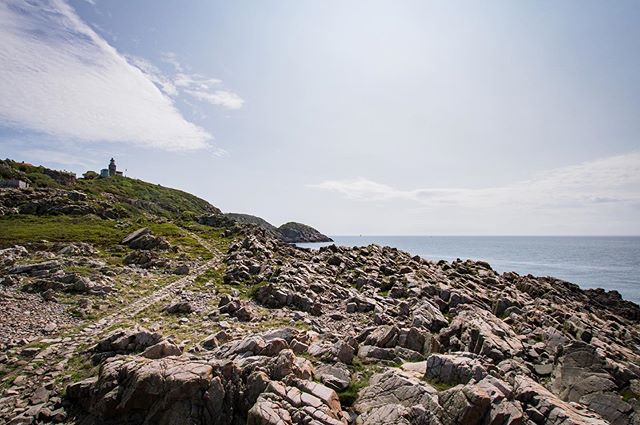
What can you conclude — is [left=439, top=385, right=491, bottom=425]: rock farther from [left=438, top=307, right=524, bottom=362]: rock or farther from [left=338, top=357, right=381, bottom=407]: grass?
[left=438, top=307, right=524, bottom=362]: rock

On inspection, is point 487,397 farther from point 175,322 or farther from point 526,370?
point 175,322

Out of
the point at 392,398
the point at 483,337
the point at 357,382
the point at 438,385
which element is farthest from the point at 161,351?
the point at 483,337

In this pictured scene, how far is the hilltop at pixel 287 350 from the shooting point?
14.2m

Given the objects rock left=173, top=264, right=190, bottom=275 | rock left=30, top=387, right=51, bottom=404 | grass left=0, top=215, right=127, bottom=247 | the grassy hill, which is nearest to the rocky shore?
rock left=30, top=387, right=51, bottom=404

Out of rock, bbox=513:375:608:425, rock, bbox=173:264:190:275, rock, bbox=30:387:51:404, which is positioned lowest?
rock, bbox=30:387:51:404

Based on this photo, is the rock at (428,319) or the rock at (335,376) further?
the rock at (428,319)

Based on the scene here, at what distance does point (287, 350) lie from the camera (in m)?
17.3

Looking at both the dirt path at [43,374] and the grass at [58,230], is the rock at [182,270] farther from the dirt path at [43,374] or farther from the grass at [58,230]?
the grass at [58,230]

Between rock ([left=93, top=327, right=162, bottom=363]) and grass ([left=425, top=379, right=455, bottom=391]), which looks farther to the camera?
rock ([left=93, top=327, right=162, bottom=363])

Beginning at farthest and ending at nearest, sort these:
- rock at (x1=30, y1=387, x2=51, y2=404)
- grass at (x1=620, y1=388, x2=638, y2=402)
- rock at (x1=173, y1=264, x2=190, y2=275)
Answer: rock at (x1=173, y1=264, x2=190, y2=275), grass at (x1=620, y1=388, x2=638, y2=402), rock at (x1=30, y1=387, x2=51, y2=404)

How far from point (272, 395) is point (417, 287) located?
93.7 feet

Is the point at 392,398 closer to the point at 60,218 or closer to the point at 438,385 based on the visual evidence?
the point at 438,385

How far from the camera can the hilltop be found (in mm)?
14172

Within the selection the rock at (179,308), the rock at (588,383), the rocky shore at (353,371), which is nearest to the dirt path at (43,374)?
the rocky shore at (353,371)
